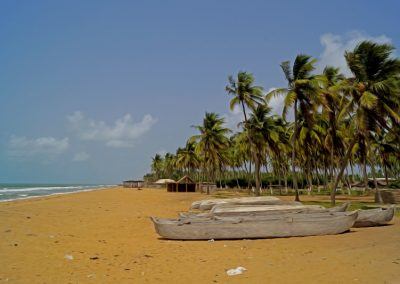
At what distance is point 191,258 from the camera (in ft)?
31.3

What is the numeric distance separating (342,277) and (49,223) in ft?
43.6

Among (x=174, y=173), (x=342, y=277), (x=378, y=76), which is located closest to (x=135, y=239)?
(x=342, y=277)

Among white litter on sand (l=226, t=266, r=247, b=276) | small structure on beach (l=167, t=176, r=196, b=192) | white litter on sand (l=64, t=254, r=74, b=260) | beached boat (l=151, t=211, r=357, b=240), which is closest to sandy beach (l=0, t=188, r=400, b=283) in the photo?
white litter on sand (l=64, t=254, r=74, b=260)

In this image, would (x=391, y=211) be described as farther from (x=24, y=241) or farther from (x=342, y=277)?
(x=24, y=241)

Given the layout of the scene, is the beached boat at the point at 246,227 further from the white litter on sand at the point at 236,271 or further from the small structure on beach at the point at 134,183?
the small structure on beach at the point at 134,183

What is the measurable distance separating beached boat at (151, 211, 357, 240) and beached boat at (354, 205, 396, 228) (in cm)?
221

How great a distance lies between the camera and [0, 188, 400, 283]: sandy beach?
7.45 meters

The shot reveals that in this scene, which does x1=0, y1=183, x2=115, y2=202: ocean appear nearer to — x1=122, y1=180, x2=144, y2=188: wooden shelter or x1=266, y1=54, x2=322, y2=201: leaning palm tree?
x1=122, y1=180, x2=144, y2=188: wooden shelter

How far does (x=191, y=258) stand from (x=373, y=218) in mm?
8101

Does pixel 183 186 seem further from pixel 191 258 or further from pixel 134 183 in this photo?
pixel 191 258

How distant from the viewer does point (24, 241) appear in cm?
1139

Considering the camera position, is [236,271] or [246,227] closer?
[236,271]

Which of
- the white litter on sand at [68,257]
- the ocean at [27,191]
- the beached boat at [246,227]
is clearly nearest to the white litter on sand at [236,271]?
the beached boat at [246,227]

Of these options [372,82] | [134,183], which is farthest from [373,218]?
[134,183]
